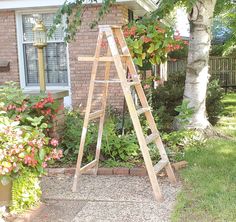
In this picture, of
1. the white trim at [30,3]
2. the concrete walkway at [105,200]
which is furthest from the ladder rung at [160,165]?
the white trim at [30,3]

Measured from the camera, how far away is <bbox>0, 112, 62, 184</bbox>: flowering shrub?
141 inches

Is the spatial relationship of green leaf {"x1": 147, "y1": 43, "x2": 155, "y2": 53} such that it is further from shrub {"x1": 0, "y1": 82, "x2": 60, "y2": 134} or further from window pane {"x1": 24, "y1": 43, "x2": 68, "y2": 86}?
window pane {"x1": 24, "y1": 43, "x2": 68, "y2": 86}

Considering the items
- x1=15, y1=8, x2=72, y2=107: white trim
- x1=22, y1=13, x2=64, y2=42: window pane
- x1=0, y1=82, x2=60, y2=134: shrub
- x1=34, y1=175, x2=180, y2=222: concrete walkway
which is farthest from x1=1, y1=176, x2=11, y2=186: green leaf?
x1=22, y1=13, x2=64, y2=42: window pane

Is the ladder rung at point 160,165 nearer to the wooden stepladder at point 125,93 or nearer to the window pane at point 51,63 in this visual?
the wooden stepladder at point 125,93

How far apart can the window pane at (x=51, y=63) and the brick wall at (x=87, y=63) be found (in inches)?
15.0

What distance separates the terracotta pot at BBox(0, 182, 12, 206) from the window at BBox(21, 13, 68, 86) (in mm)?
5413

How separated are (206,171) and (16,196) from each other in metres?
2.62

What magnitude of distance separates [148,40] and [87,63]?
3.00m

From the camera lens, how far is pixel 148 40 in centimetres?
591

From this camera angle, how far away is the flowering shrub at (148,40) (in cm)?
588

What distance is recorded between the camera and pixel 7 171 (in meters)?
3.52

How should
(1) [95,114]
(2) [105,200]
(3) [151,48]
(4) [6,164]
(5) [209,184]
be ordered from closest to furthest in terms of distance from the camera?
(4) [6,164] → (2) [105,200] → (5) [209,184] → (1) [95,114] → (3) [151,48]

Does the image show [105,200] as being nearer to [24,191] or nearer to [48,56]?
[24,191]

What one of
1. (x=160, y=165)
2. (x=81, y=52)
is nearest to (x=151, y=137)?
(x=160, y=165)
